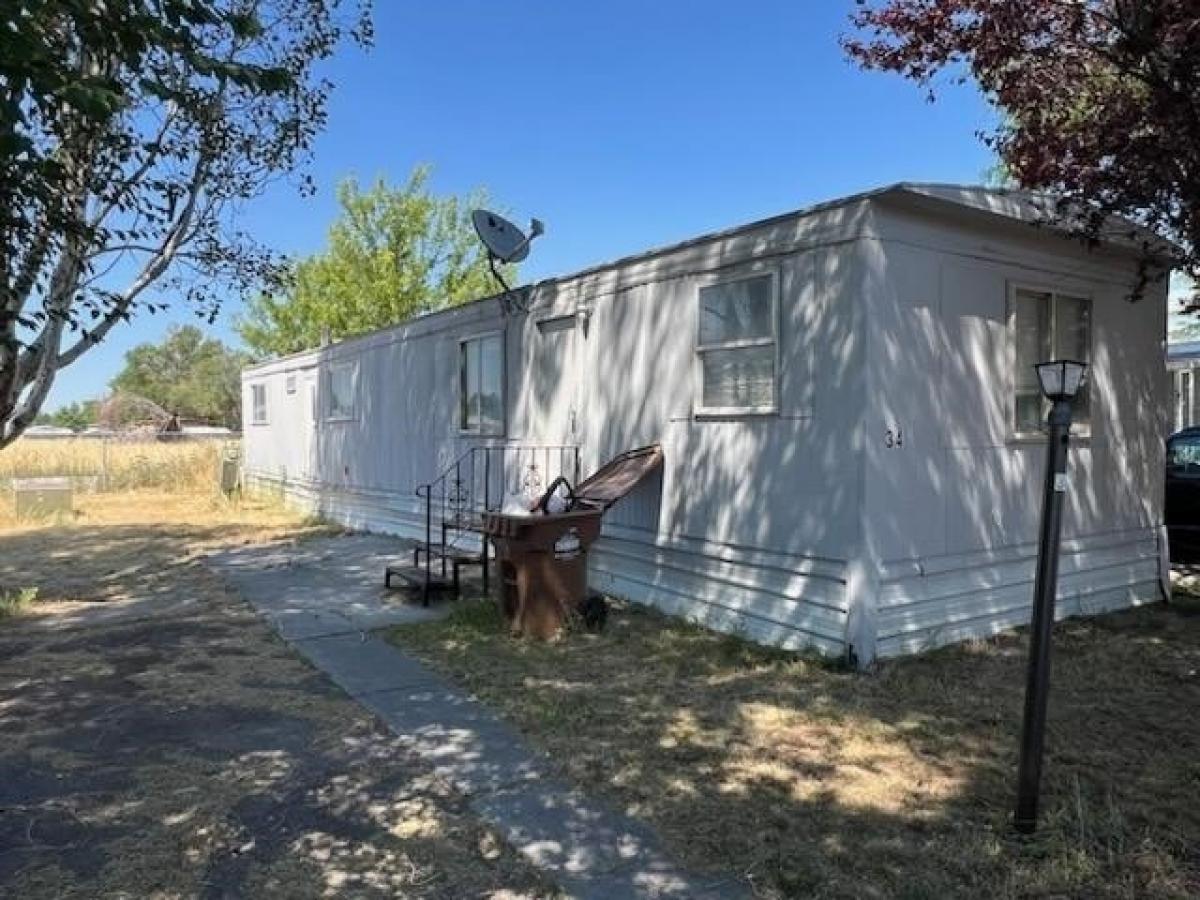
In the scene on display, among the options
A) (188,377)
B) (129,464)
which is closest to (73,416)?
(188,377)

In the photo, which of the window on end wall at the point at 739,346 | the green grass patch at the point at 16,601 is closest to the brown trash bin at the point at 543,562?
the window on end wall at the point at 739,346

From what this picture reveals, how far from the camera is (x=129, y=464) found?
72.5 ft

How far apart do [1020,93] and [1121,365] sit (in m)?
2.49

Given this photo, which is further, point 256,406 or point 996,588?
point 256,406

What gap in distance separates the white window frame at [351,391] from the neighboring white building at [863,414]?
5150 mm

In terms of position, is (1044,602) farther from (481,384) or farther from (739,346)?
(481,384)

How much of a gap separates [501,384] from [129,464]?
15.9 m

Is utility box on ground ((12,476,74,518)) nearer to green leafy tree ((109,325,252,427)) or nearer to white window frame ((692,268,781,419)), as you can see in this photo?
white window frame ((692,268,781,419))

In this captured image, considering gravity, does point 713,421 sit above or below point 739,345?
below

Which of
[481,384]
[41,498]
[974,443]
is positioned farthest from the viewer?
[41,498]

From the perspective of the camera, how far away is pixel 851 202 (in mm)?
5785

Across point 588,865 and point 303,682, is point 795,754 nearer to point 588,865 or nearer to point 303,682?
point 588,865

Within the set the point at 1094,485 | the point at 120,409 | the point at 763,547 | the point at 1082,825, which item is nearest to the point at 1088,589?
the point at 1094,485

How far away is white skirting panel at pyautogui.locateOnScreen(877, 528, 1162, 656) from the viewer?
5.95 m
